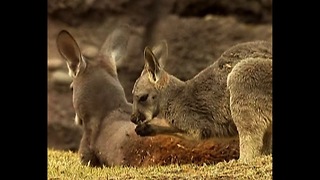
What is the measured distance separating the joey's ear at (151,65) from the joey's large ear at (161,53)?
0.06 metres

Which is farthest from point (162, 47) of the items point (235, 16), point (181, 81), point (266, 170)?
point (266, 170)

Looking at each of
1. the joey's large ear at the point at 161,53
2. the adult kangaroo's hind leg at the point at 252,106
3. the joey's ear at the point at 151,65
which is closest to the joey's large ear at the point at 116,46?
the joey's large ear at the point at 161,53

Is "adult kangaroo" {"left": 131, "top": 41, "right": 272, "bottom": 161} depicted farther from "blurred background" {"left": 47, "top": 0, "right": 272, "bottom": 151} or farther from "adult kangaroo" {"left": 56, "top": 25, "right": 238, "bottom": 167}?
"blurred background" {"left": 47, "top": 0, "right": 272, "bottom": 151}

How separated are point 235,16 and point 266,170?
1222 mm

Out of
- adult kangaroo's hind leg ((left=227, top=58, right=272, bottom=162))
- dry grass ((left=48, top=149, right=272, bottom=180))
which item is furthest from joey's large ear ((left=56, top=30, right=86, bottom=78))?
adult kangaroo's hind leg ((left=227, top=58, right=272, bottom=162))

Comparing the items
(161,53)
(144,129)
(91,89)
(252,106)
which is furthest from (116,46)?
(252,106)

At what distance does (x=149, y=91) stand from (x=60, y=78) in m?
1.10

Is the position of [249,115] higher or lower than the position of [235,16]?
lower

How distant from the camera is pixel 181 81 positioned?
430cm

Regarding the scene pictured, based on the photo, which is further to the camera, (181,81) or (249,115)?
(181,81)
